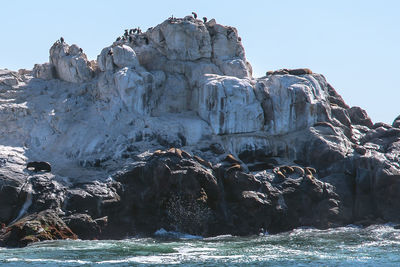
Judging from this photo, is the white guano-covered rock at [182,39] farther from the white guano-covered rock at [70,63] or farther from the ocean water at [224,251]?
the ocean water at [224,251]

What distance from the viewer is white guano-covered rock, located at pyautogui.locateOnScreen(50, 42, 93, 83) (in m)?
85.1

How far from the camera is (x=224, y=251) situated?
5659 cm

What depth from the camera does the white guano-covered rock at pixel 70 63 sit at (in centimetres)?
8512

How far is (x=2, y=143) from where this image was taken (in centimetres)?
7719

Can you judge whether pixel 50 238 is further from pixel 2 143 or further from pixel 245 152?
pixel 245 152

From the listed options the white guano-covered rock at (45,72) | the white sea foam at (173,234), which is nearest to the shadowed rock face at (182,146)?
the white guano-covered rock at (45,72)

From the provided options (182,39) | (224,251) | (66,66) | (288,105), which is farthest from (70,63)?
(224,251)

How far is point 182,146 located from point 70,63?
18.3m

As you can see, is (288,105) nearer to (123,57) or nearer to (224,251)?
(123,57)

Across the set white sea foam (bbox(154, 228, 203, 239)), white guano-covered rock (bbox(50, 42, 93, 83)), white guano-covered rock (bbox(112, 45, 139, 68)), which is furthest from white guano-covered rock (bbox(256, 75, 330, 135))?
white guano-covered rock (bbox(50, 42, 93, 83))

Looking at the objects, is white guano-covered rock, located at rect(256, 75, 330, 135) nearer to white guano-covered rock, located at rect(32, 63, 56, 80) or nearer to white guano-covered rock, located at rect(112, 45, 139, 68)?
white guano-covered rock, located at rect(112, 45, 139, 68)

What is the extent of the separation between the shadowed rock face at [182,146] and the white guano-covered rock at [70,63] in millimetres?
160

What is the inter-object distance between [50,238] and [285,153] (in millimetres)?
28038

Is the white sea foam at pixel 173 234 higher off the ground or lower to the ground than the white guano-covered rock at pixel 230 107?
lower
